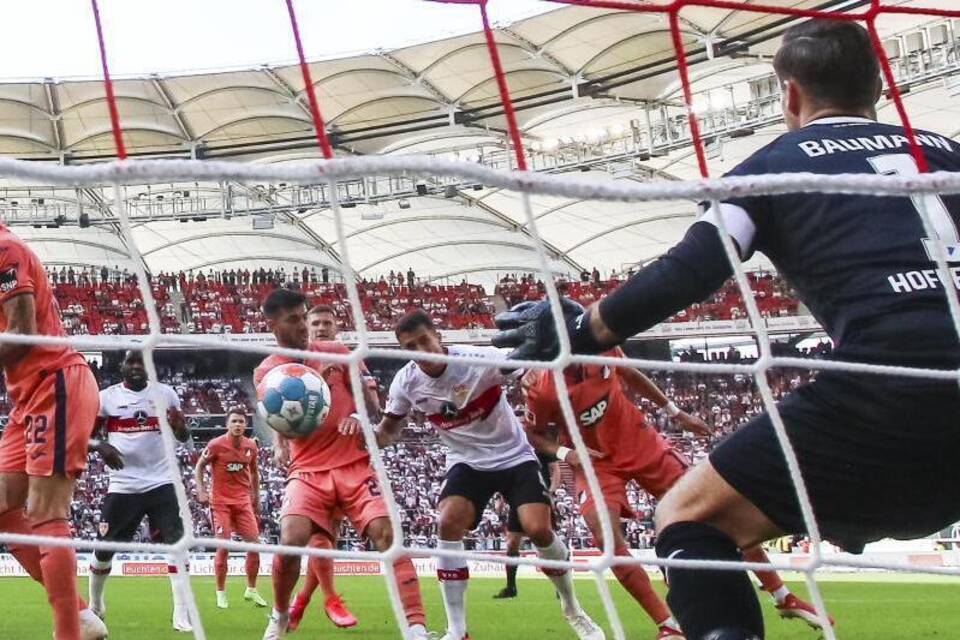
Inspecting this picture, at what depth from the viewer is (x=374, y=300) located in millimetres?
28406

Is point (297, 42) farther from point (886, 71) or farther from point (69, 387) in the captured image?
point (69, 387)

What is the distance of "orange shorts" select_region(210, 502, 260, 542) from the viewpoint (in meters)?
9.16

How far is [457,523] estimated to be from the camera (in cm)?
533

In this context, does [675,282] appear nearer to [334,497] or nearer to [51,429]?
[51,429]

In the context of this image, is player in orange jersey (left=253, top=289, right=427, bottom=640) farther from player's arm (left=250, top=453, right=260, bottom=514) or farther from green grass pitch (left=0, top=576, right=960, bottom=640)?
player's arm (left=250, top=453, right=260, bottom=514)

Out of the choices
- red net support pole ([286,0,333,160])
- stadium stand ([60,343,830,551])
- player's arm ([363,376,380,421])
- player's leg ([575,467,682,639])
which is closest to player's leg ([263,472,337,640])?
player's arm ([363,376,380,421])

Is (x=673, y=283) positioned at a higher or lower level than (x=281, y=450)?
higher

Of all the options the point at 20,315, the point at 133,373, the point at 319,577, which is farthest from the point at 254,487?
the point at 20,315

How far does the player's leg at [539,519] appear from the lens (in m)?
5.31

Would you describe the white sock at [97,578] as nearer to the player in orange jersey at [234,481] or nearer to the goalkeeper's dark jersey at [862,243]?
Result: the player in orange jersey at [234,481]

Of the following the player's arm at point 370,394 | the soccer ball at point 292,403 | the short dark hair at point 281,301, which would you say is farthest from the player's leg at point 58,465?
the player's arm at point 370,394

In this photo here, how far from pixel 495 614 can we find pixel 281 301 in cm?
367

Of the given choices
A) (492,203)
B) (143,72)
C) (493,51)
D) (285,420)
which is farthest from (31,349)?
(492,203)

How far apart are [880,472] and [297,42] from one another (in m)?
1.54
